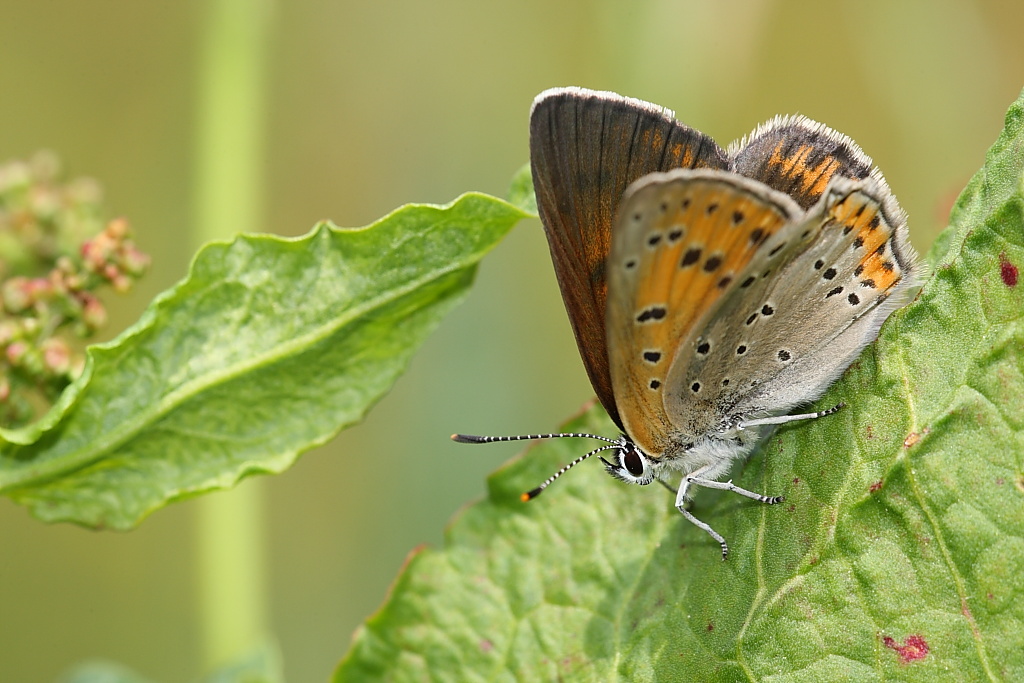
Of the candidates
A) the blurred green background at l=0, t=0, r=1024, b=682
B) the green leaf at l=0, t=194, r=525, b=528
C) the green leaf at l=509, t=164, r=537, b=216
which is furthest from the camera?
the blurred green background at l=0, t=0, r=1024, b=682

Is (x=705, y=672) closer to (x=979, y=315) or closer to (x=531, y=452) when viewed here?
(x=531, y=452)

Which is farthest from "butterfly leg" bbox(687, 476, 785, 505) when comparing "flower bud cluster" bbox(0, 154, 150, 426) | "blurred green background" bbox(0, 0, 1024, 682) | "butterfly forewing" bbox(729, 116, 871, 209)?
"blurred green background" bbox(0, 0, 1024, 682)

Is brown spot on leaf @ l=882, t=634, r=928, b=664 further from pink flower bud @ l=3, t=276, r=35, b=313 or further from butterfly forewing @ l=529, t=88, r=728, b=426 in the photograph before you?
pink flower bud @ l=3, t=276, r=35, b=313

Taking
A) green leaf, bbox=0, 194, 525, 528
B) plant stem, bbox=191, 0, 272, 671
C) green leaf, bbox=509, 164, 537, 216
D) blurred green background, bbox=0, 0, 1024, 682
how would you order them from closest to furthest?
green leaf, bbox=0, 194, 525, 528, green leaf, bbox=509, 164, 537, 216, plant stem, bbox=191, 0, 272, 671, blurred green background, bbox=0, 0, 1024, 682

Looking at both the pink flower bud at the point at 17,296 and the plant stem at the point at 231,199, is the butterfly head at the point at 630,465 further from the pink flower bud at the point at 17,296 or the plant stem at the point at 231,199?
the pink flower bud at the point at 17,296

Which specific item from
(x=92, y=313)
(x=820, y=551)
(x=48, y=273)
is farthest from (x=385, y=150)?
(x=820, y=551)

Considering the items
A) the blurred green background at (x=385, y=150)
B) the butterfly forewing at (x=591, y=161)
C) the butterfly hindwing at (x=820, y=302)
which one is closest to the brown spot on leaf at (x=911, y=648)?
the butterfly hindwing at (x=820, y=302)
